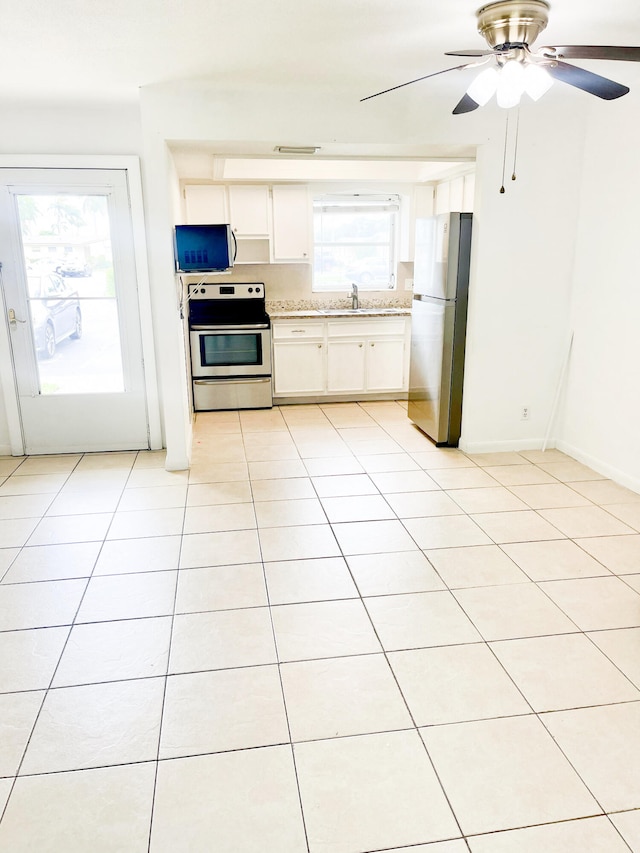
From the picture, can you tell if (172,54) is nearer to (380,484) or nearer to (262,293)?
(380,484)

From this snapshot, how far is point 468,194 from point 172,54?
2847mm

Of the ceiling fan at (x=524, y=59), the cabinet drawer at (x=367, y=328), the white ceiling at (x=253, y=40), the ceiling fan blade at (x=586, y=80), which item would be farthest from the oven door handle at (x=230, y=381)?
the ceiling fan blade at (x=586, y=80)

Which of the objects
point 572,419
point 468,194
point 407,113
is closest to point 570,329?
point 572,419

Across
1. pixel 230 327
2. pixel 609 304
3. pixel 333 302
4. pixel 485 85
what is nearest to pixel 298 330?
pixel 230 327

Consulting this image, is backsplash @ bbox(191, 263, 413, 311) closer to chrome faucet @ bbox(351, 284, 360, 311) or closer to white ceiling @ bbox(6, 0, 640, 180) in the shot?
chrome faucet @ bbox(351, 284, 360, 311)

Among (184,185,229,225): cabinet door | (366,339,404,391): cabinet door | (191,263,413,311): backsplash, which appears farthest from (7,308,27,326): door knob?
(366,339,404,391): cabinet door

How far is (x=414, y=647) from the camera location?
2.21 m

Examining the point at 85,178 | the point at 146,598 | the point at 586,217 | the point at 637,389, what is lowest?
the point at 146,598

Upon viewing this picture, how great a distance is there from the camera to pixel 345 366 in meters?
5.87

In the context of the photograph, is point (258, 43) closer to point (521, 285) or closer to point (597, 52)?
point (597, 52)

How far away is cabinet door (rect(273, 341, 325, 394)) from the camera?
5.75 m

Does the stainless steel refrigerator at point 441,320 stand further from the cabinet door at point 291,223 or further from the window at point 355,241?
the window at point 355,241

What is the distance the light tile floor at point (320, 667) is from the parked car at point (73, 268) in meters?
1.49

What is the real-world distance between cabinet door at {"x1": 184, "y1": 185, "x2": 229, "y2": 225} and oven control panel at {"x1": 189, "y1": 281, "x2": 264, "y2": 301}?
60 cm
